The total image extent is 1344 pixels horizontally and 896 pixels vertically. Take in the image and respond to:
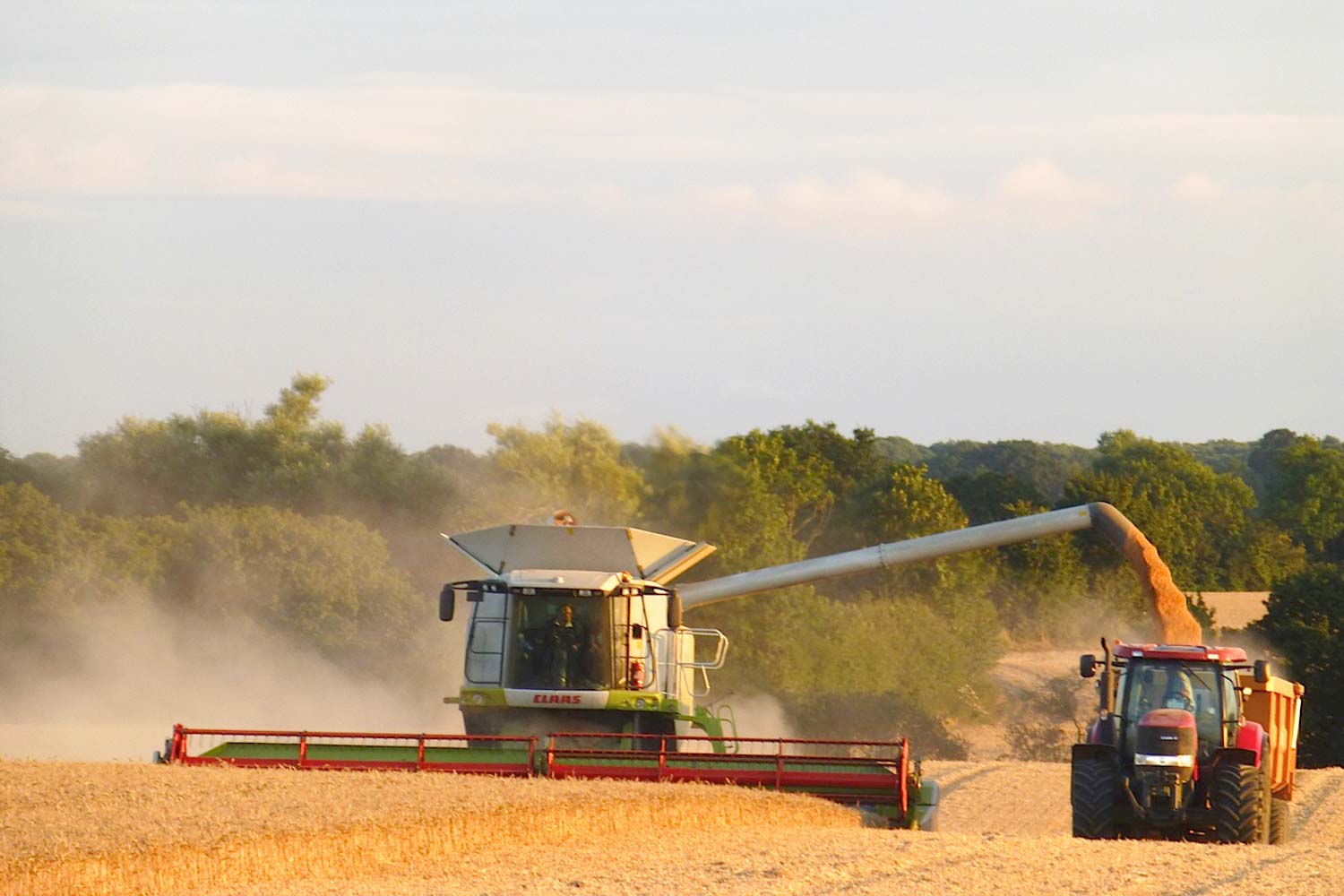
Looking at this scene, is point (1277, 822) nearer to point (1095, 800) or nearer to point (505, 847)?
point (1095, 800)

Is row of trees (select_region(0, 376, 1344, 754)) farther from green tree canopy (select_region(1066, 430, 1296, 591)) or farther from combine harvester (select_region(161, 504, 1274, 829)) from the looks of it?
combine harvester (select_region(161, 504, 1274, 829))

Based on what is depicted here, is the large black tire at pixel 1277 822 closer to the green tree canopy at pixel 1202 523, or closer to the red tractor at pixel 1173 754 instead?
the red tractor at pixel 1173 754

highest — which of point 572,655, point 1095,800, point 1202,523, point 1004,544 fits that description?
point 1202,523

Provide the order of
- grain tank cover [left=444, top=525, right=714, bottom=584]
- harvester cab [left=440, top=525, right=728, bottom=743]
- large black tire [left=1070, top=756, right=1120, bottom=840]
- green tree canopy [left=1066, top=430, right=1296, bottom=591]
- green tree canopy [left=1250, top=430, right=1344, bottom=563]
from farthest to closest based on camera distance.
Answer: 1. green tree canopy [left=1250, top=430, right=1344, bottom=563]
2. green tree canopy [left=1066, top=430, right=1296, bottom=591]
3. grain tank cover [left=444, top=525, right=714, bottom=584]
4. harvester cab [left=440, top=525, right=728, bottom=743]
5. large black tire [left=1070, top=756, right=1120, bottom=840]

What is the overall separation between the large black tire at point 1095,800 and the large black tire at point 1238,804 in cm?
79

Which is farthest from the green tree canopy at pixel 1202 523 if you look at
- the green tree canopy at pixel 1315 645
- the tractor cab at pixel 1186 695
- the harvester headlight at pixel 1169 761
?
the harvester headlight at pixel 1169 761

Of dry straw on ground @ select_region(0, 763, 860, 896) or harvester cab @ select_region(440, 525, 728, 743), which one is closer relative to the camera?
dry straw on ground @ select_region(0, 763, 860, 896)

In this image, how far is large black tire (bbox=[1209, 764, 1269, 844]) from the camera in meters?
13.4

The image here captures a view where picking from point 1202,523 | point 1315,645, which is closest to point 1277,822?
point 1315,645

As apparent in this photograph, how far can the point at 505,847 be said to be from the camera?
1196 cm

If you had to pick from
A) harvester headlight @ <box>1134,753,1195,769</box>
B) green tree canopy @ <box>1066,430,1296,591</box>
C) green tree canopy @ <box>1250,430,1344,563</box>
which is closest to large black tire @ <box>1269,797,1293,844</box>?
harvester headlight @ <box>1134,753,1195,769</box>

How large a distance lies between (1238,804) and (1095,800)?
1.09 m

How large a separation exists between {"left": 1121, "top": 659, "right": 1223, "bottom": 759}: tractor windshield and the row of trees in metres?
16.4

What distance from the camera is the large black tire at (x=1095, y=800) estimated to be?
546 inches
